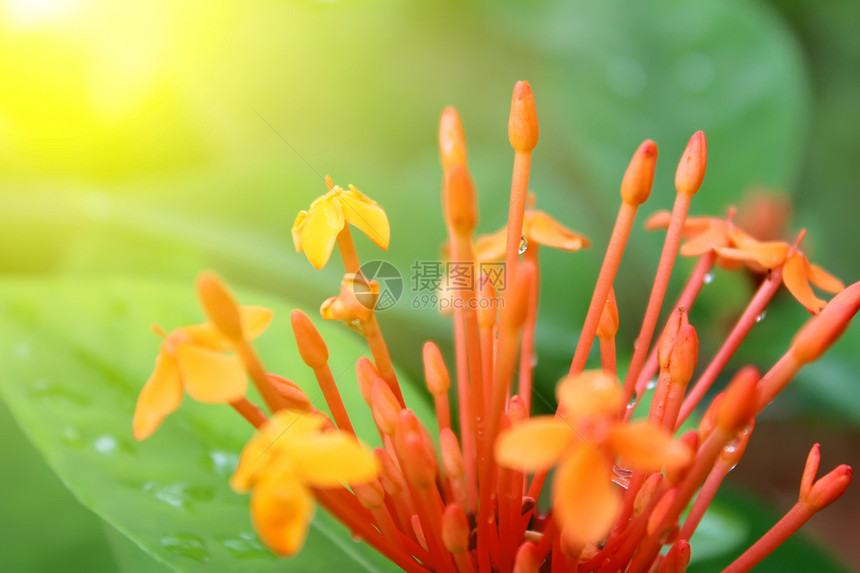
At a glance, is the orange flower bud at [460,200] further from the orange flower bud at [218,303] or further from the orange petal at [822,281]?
the orange petal at [822,281]

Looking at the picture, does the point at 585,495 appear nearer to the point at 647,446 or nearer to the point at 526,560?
the point at 647,446

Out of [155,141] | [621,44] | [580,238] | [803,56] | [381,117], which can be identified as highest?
[803,56]

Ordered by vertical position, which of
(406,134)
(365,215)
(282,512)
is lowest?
(282,512)

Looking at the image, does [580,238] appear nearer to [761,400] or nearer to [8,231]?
[761,400]

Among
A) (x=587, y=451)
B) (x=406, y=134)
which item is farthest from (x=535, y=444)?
(x=406, y=134)

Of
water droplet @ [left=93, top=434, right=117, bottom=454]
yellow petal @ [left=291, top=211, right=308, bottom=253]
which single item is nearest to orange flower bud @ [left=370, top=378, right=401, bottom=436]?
yellow petal @ [left=291, top=211, right=308, bottom=253]

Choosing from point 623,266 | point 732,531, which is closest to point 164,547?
point 732,531
